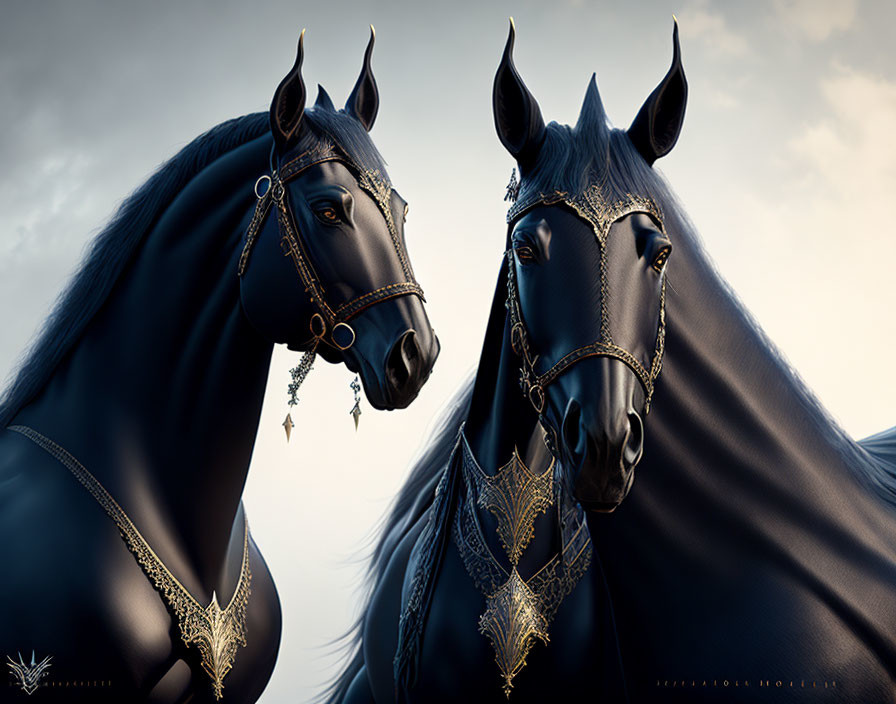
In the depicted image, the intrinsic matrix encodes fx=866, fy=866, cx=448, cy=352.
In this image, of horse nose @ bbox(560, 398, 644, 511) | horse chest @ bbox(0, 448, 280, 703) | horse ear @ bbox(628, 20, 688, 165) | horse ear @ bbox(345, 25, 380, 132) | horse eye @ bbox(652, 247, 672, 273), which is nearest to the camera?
horse nose @ bbox(560, 398, 644, 511)

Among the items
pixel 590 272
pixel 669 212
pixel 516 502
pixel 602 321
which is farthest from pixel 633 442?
pixel 516 502

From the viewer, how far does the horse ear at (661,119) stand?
75.2 inches

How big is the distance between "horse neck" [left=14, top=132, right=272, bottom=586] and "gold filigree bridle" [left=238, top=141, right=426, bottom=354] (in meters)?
0.08

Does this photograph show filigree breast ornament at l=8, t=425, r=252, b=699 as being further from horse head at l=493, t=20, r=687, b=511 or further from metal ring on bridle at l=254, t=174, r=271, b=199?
horse head at l=493, t=20, r=687, b=511

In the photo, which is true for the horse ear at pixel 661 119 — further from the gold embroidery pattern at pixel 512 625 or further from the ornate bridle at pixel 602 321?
the gold embroidery pattern at pixel 512 625

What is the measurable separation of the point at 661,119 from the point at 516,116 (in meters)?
0.33

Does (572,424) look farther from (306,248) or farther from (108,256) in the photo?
(108,256)

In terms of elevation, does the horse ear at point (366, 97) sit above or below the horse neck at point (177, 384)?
above

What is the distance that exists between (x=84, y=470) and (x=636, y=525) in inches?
53.8

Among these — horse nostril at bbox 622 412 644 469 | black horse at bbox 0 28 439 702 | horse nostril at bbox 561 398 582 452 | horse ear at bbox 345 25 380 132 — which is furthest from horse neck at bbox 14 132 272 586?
horse nostril at bbox 622 412 644 469

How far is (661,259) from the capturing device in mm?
1764

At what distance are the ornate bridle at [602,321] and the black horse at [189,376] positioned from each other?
43cm

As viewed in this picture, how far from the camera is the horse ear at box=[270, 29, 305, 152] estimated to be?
89.1 inches

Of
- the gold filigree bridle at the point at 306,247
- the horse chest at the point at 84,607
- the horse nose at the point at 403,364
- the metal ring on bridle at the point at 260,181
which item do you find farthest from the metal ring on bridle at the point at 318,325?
the horse chest at the point at 84,607
